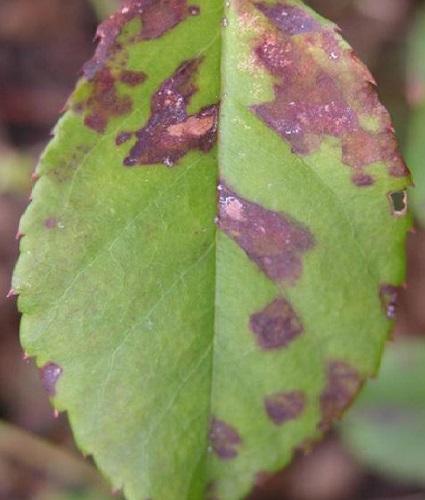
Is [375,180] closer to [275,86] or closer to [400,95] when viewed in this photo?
[275,86]

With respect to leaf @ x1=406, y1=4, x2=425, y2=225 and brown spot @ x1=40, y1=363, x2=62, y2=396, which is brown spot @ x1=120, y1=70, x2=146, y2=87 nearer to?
brown spot @ x1=40, y1=363, x2=62, y2=396

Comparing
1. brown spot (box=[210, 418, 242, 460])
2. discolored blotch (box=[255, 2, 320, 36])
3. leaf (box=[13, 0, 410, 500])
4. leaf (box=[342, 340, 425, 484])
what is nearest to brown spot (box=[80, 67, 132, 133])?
leaf (box=[13, 0, 410, 500])

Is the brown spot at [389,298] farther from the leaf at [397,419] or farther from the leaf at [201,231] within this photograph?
the leaf at [397,419]

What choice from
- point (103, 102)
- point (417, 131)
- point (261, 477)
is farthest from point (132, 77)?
point (417, 131)

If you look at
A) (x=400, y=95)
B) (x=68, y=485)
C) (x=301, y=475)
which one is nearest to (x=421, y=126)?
(x=400, y=95)

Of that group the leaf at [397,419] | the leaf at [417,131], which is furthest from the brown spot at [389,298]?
the leaf at [397,419]

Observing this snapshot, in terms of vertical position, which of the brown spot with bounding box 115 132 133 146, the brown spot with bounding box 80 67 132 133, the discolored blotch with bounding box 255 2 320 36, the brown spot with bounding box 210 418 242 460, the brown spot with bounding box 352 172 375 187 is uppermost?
the discolored blotch with bounding box 255 2 320 36

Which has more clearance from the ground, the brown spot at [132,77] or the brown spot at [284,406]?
the brown spot at [132,77]
